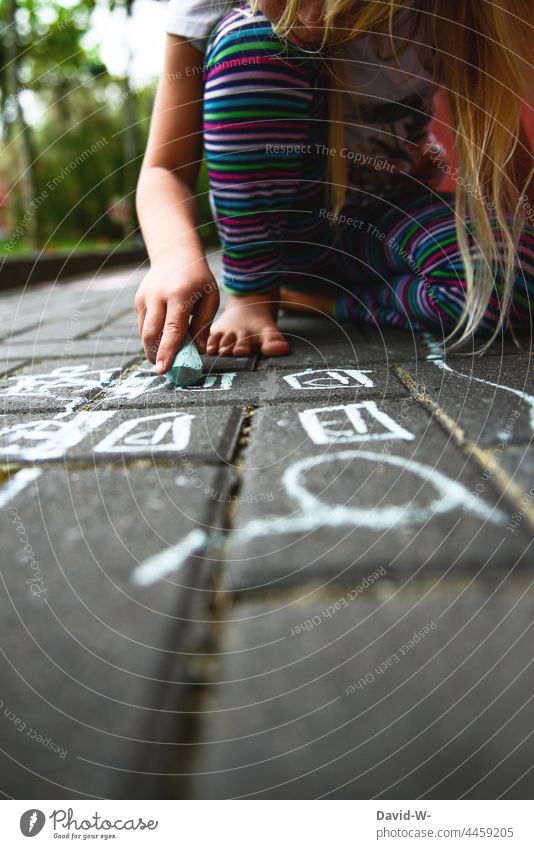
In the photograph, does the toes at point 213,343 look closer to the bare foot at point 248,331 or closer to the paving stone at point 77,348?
the bare foot at point 248,331

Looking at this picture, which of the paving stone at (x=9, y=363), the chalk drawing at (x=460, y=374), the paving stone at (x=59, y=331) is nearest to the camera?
the chalk drawing at (x=460, y=374)

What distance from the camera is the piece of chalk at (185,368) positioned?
73 cm

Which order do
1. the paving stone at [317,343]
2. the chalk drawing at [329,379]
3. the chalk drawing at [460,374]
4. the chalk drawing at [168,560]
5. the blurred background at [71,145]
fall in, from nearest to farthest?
the chalk drawing at [168,560] → the chalk drawing at [460,374] → the chalk drawing at [329,379] → the paving stone at [317,343] → the blurred background at [71,145]

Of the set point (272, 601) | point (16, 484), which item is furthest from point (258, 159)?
point (272, 601)

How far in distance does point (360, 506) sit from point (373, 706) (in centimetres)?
17

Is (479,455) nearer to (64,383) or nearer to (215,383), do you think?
(215,383)

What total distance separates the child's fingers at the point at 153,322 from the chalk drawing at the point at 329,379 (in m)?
0.16

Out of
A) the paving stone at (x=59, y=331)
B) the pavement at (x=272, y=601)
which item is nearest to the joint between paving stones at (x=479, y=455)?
the pavement at (x=272, y=601)

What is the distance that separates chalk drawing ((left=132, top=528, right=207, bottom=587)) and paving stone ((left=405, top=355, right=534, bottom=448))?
249mm

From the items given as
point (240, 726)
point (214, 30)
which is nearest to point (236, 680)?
point (240, 726)

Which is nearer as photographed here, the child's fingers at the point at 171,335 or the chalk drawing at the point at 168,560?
the chalk drawing at the point at 168,560

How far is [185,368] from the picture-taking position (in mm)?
728

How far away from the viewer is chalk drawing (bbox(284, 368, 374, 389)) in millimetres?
717

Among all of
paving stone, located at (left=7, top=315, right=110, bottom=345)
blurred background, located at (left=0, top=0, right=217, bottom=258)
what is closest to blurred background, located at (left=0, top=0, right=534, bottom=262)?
blurred background, located at (left=0, top=0, right=217, bottom=258)
